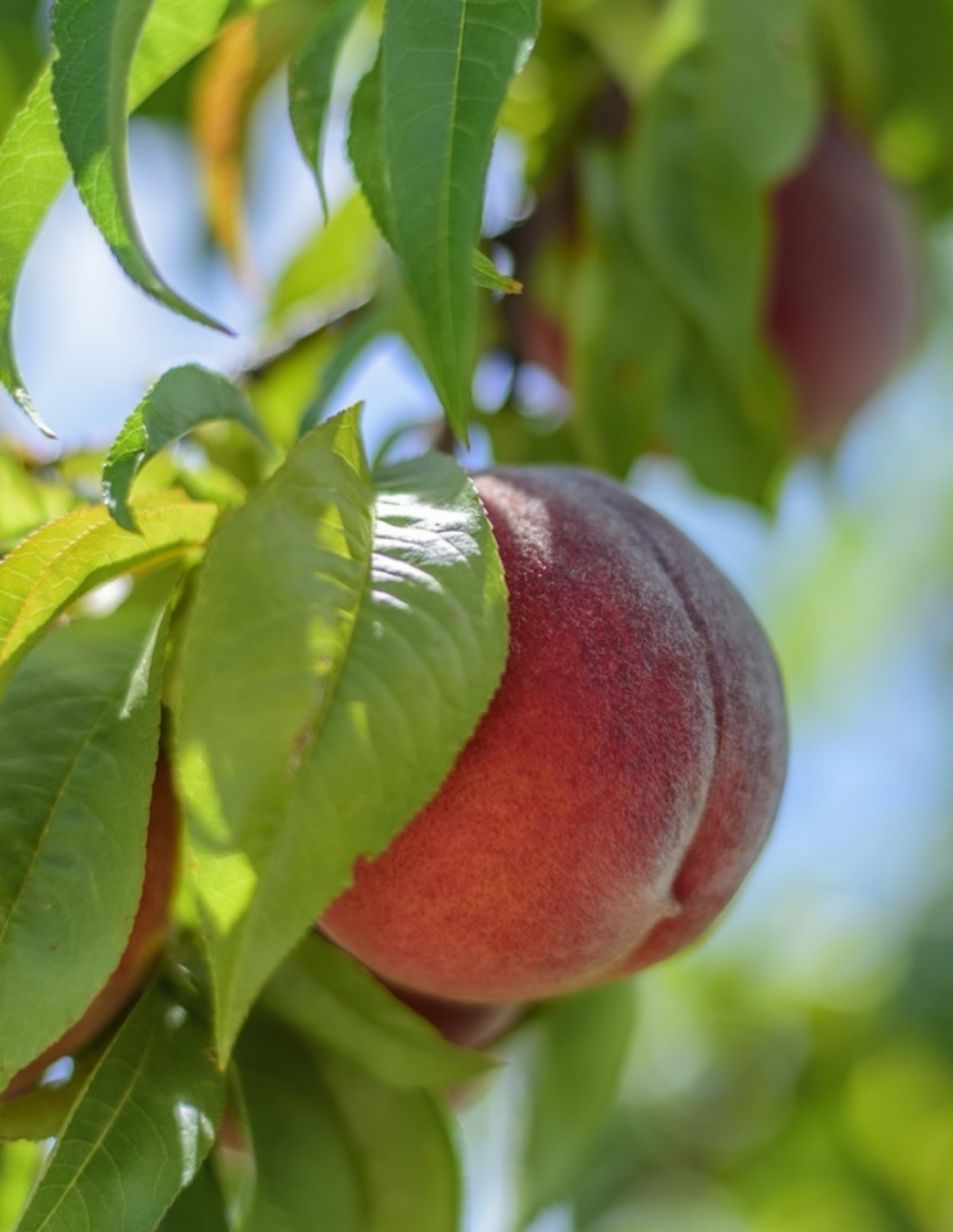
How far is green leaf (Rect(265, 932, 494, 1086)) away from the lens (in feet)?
2.68

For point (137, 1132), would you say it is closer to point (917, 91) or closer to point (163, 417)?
point (163, 417)

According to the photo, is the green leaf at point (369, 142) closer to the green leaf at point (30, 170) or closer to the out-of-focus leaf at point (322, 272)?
the green leaf at point (30, 170)

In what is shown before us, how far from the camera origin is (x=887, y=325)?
145cm

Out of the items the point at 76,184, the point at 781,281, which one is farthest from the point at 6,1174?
the point at 781,281

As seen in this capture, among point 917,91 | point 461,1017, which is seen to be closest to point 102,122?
point 461,1017

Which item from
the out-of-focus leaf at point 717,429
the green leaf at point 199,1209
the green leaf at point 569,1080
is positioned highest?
the out-of-focus leaf at point 717,429

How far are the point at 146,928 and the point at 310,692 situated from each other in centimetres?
28

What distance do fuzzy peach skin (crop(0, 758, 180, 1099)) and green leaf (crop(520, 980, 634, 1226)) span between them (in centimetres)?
34

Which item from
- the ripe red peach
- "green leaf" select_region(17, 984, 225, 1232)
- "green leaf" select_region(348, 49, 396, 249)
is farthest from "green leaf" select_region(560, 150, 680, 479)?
"green leaf" select_region(17, 984, 225, 1232)

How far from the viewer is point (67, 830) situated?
27.6 inches

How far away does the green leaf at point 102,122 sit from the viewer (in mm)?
658

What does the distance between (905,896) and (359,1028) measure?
2.36 m

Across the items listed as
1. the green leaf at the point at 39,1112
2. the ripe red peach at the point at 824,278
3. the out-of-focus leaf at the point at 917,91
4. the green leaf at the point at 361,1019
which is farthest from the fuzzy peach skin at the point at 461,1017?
the out-of-focus leaf at the point at 917,91

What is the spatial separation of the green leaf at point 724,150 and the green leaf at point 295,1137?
596 mm
